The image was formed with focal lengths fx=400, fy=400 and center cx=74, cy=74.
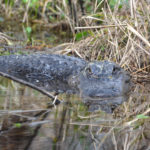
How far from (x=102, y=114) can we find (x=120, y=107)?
375 millimetres

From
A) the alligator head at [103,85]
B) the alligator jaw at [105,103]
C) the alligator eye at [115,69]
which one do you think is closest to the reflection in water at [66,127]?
the alligator jaw at [105,103]

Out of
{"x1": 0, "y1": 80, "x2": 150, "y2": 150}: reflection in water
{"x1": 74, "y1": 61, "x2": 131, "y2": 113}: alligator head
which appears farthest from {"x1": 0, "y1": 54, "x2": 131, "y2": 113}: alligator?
{"x1": 0, "y1": 80, "x2": 150, "y2": 150}: reflection in water

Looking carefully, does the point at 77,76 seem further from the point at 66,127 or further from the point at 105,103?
the point at 66,127

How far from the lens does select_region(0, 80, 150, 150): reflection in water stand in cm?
284

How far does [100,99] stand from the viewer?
4.54 m

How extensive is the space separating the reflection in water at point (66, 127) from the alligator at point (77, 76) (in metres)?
0.26

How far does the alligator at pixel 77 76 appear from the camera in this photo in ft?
15.3

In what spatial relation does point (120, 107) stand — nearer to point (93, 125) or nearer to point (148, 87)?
point (93, 125)

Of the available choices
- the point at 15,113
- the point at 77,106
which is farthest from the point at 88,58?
the point at 15,113

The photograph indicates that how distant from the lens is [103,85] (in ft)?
16.0

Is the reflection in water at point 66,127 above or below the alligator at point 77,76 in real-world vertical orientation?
below

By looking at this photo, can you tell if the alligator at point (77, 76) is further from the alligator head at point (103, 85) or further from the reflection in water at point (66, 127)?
the reflection in water at point (66, 127)

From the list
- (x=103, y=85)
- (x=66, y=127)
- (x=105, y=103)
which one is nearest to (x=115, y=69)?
(x=103, y=85)

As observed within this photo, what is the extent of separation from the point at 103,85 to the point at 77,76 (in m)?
0.83
